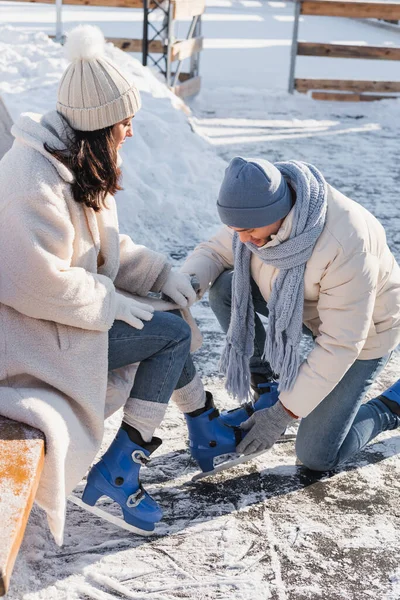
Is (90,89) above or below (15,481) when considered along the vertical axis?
above

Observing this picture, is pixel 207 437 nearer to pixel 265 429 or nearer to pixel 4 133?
pixel 265 429

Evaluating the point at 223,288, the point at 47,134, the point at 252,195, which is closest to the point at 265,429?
the point at 223,288

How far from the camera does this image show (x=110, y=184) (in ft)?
7.46

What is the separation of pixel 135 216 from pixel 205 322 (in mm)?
1417

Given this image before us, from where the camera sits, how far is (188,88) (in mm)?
10352

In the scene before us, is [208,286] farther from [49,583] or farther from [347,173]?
[347,173]

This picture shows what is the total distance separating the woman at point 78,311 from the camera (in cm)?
207

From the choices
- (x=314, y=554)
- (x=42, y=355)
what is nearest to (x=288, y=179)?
(x=42, y=355)

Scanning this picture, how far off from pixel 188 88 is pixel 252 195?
8446 mm

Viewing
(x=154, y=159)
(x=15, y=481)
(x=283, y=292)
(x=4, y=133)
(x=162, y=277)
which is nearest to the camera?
(x=15, y=481)

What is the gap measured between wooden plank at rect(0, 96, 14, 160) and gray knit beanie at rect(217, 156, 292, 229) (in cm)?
173

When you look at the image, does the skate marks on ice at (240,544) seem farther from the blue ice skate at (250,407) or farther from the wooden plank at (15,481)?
the wooden plank at (15,481)

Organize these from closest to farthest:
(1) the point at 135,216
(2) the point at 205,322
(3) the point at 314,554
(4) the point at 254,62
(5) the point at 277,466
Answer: (3) the point at 314,554 < (5) the point at 277,466 < (2) the point at 205,322 < (1) the point at 135,216 < (4) the point at 254,62

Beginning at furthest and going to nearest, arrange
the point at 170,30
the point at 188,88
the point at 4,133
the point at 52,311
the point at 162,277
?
the point at 188,88
the point at 170,30
the point at 4,133
the point at 162,277
the point at 52,311
